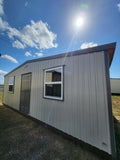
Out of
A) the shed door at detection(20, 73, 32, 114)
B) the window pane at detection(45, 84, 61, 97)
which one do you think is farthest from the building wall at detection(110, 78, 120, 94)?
the shed door at detection(20, 73, 32, 114)

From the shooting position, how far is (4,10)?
384 centimetres

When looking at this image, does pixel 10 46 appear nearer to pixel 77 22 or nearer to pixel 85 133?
pixel 77 22

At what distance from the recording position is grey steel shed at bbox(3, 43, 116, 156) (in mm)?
1732

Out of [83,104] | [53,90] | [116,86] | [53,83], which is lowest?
[83,104]

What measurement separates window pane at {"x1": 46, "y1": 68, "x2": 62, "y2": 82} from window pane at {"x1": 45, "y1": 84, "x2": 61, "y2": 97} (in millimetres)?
251

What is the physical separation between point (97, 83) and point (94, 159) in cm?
174

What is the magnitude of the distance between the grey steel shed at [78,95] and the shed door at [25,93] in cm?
57

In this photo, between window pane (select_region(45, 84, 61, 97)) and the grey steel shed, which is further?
window pane (select_region(45, 84, 61, 97))

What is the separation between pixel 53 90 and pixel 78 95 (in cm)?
119

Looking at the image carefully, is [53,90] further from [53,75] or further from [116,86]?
[116,86]

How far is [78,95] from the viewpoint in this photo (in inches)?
86.6

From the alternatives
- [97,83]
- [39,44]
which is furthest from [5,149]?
[39,44]

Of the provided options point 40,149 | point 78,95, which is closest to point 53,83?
point 78,95

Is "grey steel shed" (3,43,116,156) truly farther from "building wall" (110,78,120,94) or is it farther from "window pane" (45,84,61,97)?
"building wall" (110,78,120,94)
